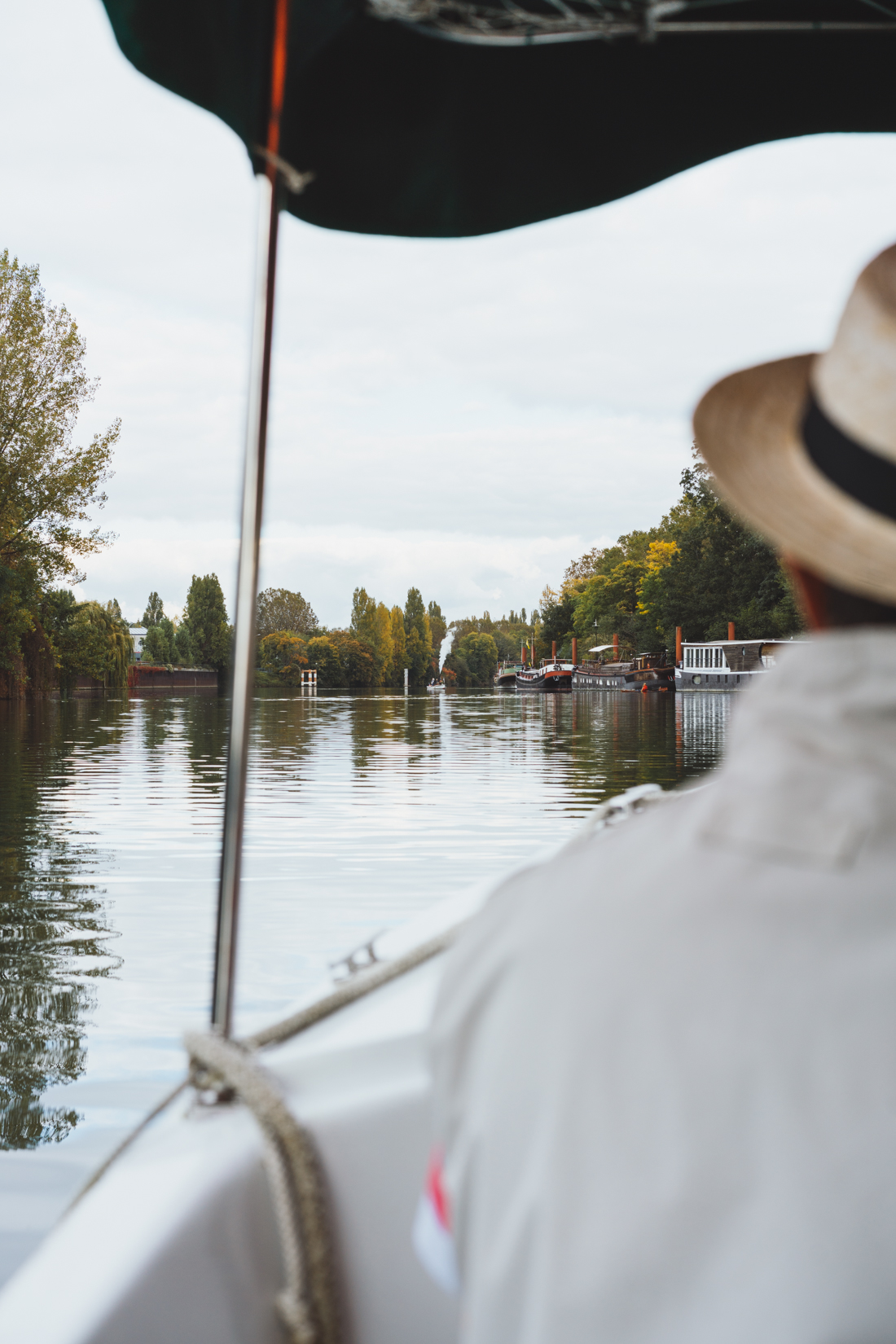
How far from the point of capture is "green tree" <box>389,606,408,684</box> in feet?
254

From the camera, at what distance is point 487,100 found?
1.35 m

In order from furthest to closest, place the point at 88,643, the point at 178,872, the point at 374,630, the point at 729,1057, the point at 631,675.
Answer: the point at 374,630, the point at 631,675, the point at 88,643, the point at 178,872, the point at 729,1057

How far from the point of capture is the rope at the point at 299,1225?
3.10ft

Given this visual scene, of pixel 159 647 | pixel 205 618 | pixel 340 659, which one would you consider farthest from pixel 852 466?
pixel 340 659

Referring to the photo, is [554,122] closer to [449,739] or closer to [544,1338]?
[544,1338]

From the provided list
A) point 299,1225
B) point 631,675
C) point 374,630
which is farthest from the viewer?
point 374,630

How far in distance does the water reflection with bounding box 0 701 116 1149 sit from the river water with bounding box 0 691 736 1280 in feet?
0.04

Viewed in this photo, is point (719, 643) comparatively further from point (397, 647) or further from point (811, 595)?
point (811, 595)

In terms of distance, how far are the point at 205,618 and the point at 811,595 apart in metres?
57.9

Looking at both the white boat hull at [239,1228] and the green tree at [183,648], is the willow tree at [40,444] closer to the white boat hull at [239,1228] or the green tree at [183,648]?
the white boat hull at [239,1228]

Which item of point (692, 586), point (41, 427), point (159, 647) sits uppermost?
point (41, 427)

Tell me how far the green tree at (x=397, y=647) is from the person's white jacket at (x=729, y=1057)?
76.2 metres

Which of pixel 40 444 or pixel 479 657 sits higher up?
pixel 40 444

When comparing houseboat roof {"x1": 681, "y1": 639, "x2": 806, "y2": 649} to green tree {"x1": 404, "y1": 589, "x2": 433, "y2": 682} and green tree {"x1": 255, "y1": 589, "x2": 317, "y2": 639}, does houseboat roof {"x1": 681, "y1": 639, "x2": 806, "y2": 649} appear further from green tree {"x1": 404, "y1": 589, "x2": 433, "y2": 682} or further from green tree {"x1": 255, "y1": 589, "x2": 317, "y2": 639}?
green tree {"x1": 404, "y1": 589, "x2": 433, "y2": 682}
